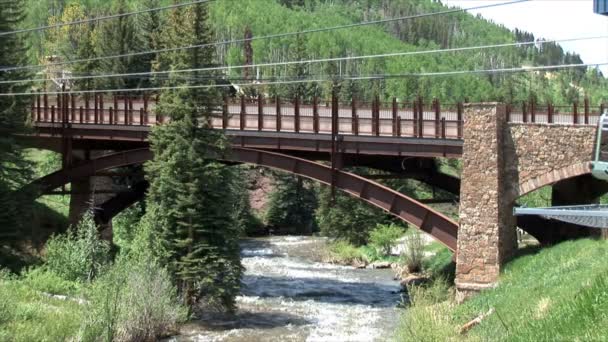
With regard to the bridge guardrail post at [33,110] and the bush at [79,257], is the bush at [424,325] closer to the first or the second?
the bush at [79,257]

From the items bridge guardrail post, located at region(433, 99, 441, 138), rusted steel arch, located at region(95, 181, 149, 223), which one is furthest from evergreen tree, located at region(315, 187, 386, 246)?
bridge guardrail post, located at region(433, 99, 441, 138)

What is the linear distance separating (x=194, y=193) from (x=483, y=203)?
402 inches

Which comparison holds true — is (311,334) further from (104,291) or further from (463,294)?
(104,291)

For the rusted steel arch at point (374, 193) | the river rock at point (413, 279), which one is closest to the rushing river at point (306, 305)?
the river rock at point (413, 279)

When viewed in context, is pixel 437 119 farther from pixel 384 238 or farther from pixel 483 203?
pixel 384 238

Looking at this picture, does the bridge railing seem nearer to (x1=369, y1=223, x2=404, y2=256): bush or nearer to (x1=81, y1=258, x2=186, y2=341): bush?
(x1=81, y1=258, x2=186, y2=341): bush

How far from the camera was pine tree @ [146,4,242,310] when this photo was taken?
28781 mm

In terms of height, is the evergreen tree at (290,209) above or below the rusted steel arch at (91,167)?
below

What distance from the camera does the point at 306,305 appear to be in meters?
32.4

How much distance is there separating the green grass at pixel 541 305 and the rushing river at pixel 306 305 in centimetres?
446

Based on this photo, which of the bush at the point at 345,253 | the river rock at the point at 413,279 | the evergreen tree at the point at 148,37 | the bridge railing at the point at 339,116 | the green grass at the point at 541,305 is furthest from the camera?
the evergreen tree at the point at 148,37

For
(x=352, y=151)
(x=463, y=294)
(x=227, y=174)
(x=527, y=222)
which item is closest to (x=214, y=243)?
(x=227, y=174)

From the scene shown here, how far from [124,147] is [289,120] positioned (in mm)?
12007

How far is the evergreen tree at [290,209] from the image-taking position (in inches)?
2549
